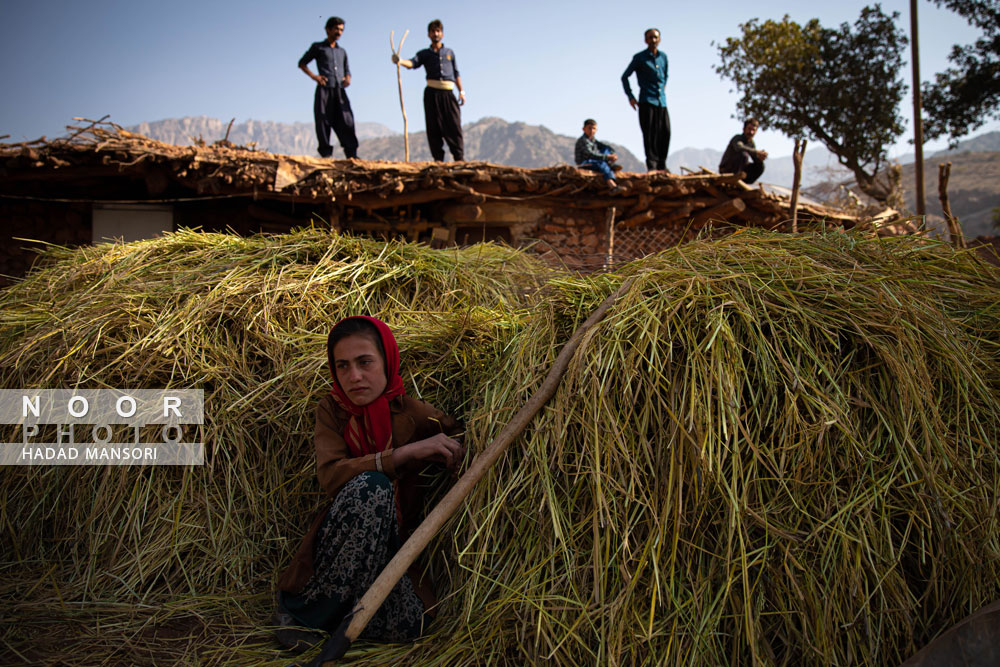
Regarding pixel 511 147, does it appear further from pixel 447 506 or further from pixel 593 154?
pixel 447 506

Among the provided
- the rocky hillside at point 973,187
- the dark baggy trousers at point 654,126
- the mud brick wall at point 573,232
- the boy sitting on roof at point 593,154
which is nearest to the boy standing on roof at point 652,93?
the dark baggy trousers at point 654,126

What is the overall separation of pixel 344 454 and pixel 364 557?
0.30 m

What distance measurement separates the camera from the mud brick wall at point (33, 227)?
5.27 meters

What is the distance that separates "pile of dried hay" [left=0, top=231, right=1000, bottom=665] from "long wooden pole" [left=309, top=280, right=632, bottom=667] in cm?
6

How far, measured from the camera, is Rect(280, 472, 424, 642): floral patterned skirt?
1569 mm

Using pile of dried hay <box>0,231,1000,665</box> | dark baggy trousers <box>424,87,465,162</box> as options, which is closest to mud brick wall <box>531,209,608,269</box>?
dark baggy trousers <box>424,87,465,162</box>

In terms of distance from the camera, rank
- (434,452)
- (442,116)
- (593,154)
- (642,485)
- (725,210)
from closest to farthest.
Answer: (642,485) → (434,452) → (593,154) → (725,210) → (442,116)

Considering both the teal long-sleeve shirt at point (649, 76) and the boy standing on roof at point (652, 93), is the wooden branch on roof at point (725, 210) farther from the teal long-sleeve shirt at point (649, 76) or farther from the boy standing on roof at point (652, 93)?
the teal long-sleeve shirt at point (649, 76)

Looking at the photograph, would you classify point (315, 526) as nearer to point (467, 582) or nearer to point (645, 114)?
point (467, 582)

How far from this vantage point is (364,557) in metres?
1.58

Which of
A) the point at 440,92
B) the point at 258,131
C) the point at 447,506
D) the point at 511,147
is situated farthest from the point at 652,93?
the point at 258,131

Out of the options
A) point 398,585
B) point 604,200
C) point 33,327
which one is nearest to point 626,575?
point 398,585

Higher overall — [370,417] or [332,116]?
[332,116]

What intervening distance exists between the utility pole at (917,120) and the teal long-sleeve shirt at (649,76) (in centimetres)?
328
